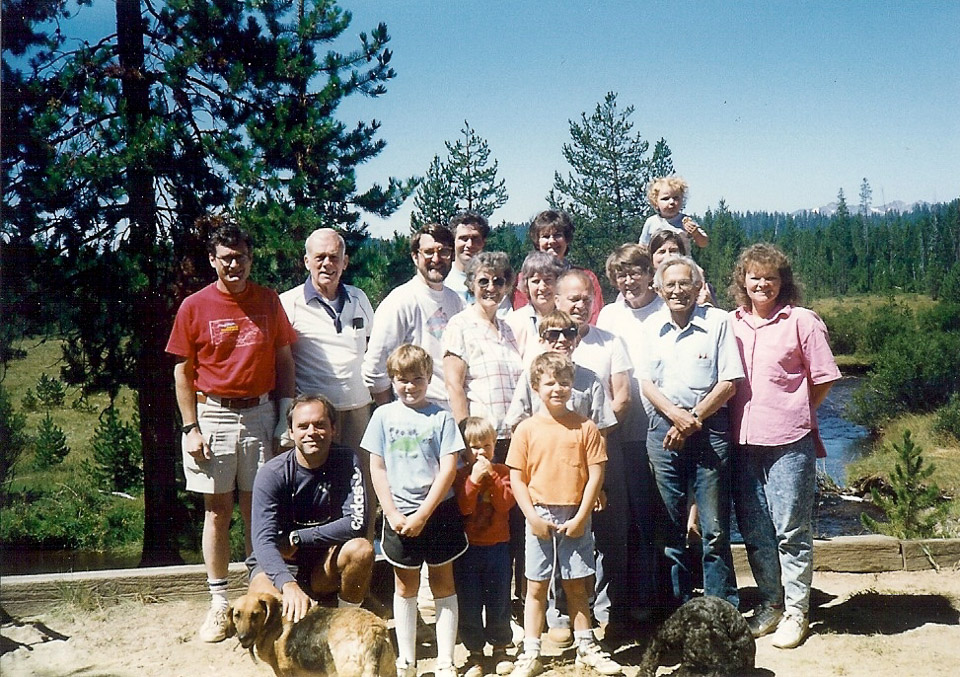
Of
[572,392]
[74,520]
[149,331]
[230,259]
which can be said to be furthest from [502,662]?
[74,520]

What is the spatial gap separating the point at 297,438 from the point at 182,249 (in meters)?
3.58

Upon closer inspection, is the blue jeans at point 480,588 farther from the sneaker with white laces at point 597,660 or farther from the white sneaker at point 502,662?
the sneaker with white laces at point 597,660

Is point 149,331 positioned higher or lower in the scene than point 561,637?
higher

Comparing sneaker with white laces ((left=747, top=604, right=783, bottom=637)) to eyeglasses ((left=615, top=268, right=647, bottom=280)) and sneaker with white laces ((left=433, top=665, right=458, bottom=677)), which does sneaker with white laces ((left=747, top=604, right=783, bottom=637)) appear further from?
eyeglasses ((left=615, top=268, right=647, bottom=280))

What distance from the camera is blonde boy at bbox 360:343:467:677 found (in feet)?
10.00

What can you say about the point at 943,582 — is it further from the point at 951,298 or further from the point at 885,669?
the point at 951,298

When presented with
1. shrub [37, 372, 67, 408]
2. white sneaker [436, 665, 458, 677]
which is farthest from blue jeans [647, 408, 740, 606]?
shrub [37, 372, 67, 408]

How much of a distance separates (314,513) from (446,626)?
717mm

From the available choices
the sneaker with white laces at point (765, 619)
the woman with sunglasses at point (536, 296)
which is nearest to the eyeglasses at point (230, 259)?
the woman with sunglasses at point (536, 296)

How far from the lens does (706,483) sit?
3.38 metres

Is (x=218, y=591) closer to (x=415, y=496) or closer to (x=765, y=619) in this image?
(x=415, y=496)

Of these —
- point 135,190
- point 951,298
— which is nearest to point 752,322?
point 135,190

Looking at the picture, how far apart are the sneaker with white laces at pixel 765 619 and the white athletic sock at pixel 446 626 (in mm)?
1418

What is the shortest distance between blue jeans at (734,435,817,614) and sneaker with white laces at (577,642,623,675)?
0.86m
